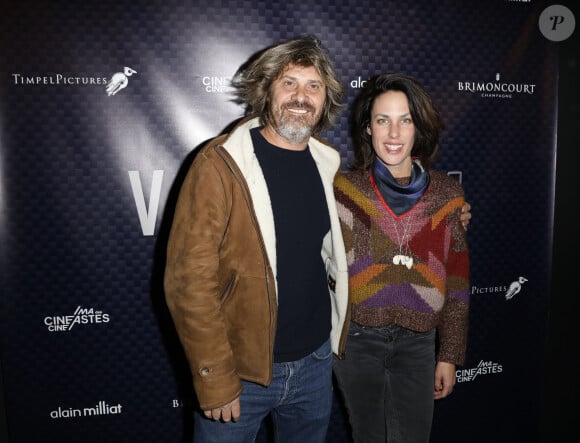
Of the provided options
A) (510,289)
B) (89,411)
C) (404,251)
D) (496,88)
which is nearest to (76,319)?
(89,411)

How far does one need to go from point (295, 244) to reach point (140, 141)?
1181mm

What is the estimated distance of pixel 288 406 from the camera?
153 centimetres

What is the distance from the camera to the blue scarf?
1543 mm

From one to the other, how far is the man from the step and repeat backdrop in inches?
29.9

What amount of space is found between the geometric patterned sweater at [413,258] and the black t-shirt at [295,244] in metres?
0.15

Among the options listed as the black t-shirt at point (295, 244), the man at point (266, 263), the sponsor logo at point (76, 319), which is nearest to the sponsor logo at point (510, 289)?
the man at point (266, 263)

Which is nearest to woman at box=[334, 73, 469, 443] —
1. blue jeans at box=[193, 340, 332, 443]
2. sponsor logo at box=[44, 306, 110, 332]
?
blue jeans at box=[193, 340, 332, 443]

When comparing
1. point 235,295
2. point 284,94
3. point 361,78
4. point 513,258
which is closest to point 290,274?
point 235,295

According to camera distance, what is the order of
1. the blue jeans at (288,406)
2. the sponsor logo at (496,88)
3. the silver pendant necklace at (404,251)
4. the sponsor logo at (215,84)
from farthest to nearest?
the sponsor logo at (496,88)
the sponsor logo at (215,84)
the silver pendant necklace at (404,251)
the blue jeans at (288,406)

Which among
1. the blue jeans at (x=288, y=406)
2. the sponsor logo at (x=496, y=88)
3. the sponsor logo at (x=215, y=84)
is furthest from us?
the sponsor logo at (x=496, y=88)

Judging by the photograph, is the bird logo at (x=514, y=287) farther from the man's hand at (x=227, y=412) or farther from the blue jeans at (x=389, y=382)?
the man's hand at (x=227, y=412)

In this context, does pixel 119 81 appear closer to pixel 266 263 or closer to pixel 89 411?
pixel 266 263

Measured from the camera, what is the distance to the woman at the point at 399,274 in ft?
5.07

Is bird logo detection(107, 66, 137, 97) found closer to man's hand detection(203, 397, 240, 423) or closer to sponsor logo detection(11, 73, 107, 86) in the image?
sponsor logo detection(11, 73, 107, 86)
